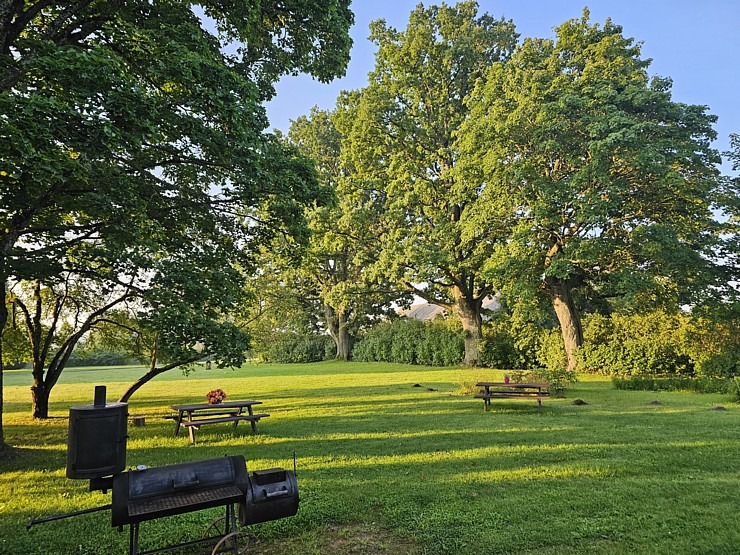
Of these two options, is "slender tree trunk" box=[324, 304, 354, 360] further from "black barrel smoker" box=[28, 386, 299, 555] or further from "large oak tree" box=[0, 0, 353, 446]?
"black barrel smoker" box=[28, 386, 299, 555]

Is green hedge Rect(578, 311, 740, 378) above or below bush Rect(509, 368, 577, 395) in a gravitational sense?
above

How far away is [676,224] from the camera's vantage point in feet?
56.4

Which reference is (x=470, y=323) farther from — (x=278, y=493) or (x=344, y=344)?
(x=278, y=493)

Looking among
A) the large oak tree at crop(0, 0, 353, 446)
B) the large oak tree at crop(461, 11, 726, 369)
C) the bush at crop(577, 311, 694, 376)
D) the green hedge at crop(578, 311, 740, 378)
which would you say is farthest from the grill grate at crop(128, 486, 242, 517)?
the bush at crop(577, 311, 694, 376)

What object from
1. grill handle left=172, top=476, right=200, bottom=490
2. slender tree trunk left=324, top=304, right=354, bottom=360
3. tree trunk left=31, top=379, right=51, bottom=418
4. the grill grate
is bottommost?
tree trunk left=31, top=379, right=51, bottom=418

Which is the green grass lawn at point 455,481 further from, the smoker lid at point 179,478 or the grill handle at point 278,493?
the smoker lid at point 179,478

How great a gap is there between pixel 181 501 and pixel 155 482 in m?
0.24

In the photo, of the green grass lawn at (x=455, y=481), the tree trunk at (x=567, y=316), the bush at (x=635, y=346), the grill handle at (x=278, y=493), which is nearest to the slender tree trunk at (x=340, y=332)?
the tree trunk at (x=567, y=316)

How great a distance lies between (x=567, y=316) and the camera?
19328 mm

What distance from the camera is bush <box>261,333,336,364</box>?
38.9 m

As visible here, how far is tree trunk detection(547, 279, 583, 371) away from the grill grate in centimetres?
1828

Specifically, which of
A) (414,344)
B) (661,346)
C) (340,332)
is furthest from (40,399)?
(340,332)

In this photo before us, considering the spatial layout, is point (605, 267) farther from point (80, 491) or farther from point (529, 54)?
point (80, 491)

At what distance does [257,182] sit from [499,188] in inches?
520
